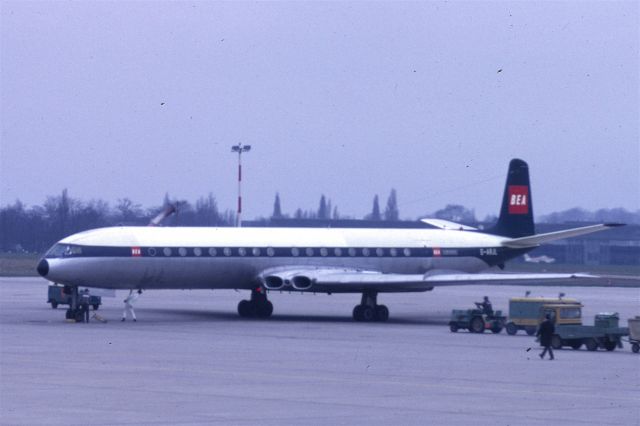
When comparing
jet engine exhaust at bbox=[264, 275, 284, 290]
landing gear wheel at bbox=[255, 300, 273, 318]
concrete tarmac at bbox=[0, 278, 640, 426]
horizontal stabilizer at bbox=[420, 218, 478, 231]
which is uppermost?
horizontal stabilizer at bbox=[420, 218, 478, 231]

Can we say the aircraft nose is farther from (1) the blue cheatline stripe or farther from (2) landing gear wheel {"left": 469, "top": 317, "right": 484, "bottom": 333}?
(2) landing gear wheel {"left": 469, "top": 317, "right": 484, "bottom": 333}

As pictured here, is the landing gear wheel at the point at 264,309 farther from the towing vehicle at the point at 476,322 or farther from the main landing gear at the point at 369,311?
the towing vehicle at the point at 476,322

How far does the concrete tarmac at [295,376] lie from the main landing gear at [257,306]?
2.33 meters

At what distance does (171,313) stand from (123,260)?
569 cm

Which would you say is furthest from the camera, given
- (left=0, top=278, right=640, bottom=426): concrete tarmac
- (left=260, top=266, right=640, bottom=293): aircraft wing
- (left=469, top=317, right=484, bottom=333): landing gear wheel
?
(left=260, top=266, right=640, bottom=293): aircraft wing

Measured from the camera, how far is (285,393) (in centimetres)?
1698

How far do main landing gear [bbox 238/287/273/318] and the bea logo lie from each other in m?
10.2

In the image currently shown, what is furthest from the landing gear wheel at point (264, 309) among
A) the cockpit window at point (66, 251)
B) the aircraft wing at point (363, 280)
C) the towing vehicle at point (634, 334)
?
the towing vehicle at point (634, 334)

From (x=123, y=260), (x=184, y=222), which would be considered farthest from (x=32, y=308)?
(x=184, y=222)

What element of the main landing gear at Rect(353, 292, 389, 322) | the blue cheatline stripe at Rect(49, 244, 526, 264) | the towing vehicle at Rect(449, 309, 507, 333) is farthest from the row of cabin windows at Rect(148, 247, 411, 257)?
the towing vehicle at Rect(449, 309, 507, 333)

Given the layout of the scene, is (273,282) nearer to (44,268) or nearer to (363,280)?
(363,280)

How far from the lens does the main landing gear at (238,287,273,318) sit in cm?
3859

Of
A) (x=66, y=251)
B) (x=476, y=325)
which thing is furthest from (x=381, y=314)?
(x=66, y=251)

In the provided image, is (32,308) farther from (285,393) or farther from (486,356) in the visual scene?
(285,393)
